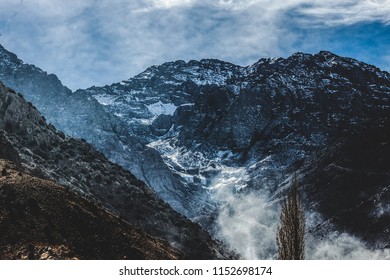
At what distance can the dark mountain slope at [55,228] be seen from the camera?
28.7m

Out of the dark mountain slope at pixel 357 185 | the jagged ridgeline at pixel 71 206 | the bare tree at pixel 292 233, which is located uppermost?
the dark mountain slope at pixel 357 185

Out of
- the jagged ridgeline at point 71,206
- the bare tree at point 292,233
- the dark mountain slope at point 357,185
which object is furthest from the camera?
the dark mountain slope at point 357,185

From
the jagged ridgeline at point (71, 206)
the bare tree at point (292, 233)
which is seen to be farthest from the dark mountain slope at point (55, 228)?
the bare tree at point (292, 233)

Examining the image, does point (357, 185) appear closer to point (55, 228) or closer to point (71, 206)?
point (71, 206)

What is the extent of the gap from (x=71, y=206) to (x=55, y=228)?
10.5 feet

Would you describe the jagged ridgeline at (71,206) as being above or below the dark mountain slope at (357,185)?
below

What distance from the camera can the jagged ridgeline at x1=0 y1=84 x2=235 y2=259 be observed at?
98.9ft

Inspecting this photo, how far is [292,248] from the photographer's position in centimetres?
2862

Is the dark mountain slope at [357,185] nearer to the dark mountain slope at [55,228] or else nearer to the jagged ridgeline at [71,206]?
the jagged ridgeline at [71,206]

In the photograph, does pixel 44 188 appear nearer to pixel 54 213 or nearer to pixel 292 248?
pixel 54 213

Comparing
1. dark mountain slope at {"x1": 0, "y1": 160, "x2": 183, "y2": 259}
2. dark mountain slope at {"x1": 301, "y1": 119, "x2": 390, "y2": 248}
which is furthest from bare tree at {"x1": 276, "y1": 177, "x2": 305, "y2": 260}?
dark mountain slope at {"x1": 301, "y1": 119, "x2": 390, "y2": 248}

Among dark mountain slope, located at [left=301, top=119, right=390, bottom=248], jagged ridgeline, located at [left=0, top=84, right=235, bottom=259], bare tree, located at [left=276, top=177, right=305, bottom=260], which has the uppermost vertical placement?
dark mountain slope, located at [left=301, top=119, right=390, bottom=248]

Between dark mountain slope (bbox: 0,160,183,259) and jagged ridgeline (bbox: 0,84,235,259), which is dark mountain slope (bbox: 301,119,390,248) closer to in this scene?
jagged ridgeline (bbox: 0,84,235,259)
